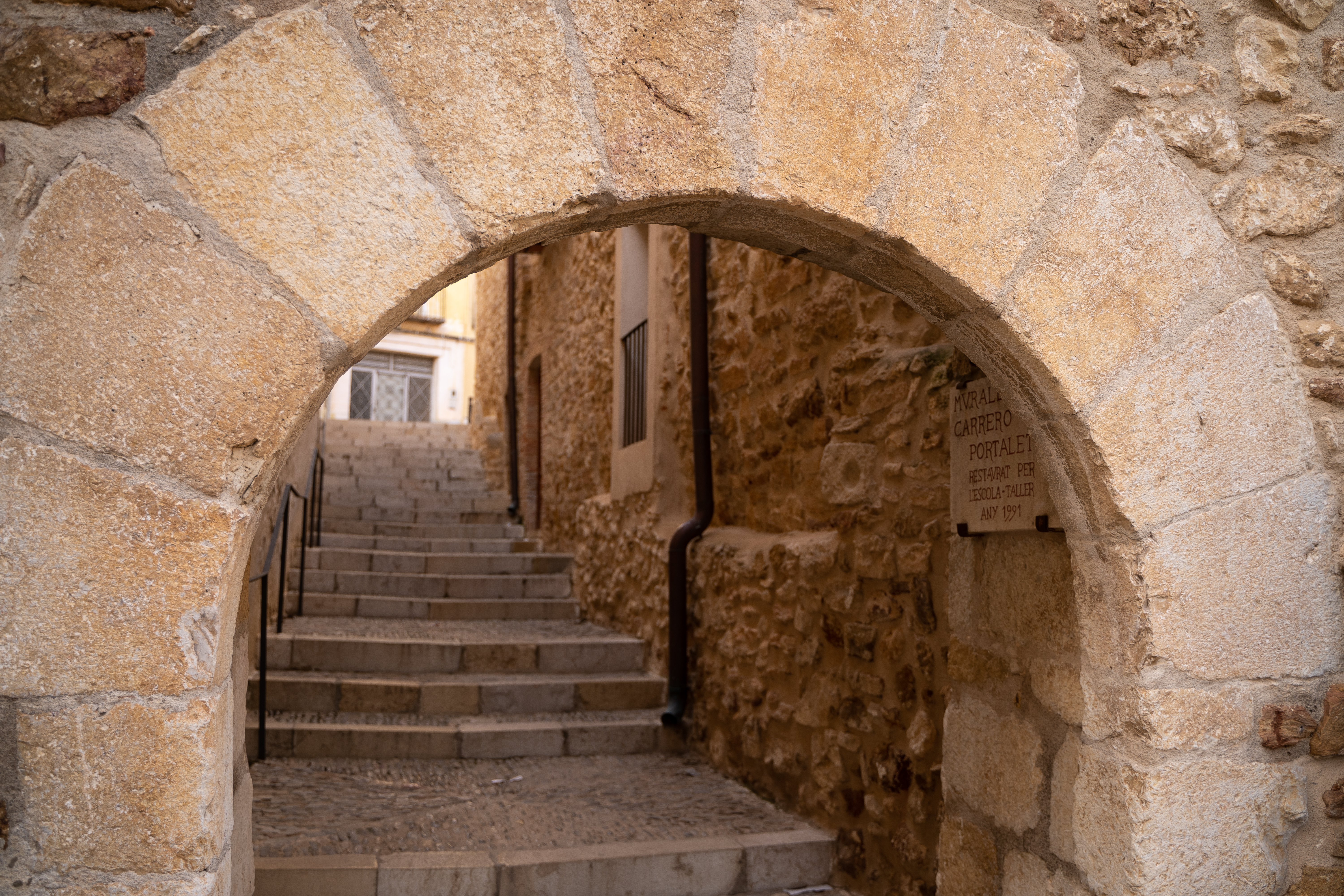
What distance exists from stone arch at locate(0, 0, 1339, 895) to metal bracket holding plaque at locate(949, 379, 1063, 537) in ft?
0.61

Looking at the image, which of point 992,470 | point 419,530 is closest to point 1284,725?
point 992,470

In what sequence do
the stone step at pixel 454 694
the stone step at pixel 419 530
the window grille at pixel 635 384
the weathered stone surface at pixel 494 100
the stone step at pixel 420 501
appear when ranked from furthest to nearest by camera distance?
the stone step at pixel 420 501 → the stone step at pixel 419 530 → the window grille at pixel 635 384 → the stone step at pixel 454 694 → the weathered stone surface at pixel 494 100

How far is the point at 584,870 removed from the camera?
317cm

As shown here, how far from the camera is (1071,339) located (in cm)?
158

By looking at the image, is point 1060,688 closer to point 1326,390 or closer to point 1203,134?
point 1326,390

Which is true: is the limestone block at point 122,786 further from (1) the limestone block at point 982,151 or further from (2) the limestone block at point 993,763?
(2) the limestone block at point 993,763

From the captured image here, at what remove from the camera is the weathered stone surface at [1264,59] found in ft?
5.67

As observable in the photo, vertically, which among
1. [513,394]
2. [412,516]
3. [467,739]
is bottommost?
[467,739]

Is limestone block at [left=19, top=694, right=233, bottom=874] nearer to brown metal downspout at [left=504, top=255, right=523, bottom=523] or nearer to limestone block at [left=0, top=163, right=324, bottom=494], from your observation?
limestone block at [left=0, top=163, right=324, bottom=494]

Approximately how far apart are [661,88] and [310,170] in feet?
1.65

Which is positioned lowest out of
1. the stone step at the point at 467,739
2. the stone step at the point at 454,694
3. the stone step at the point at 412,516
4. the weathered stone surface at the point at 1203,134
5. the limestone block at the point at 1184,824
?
the stone step at the point at 467,739

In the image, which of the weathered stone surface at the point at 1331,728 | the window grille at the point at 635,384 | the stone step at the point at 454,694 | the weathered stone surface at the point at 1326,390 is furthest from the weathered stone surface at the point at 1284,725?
the window grille at the point at 635,384

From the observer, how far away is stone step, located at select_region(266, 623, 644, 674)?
500cm

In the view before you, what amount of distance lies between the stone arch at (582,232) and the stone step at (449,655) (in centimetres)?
390
